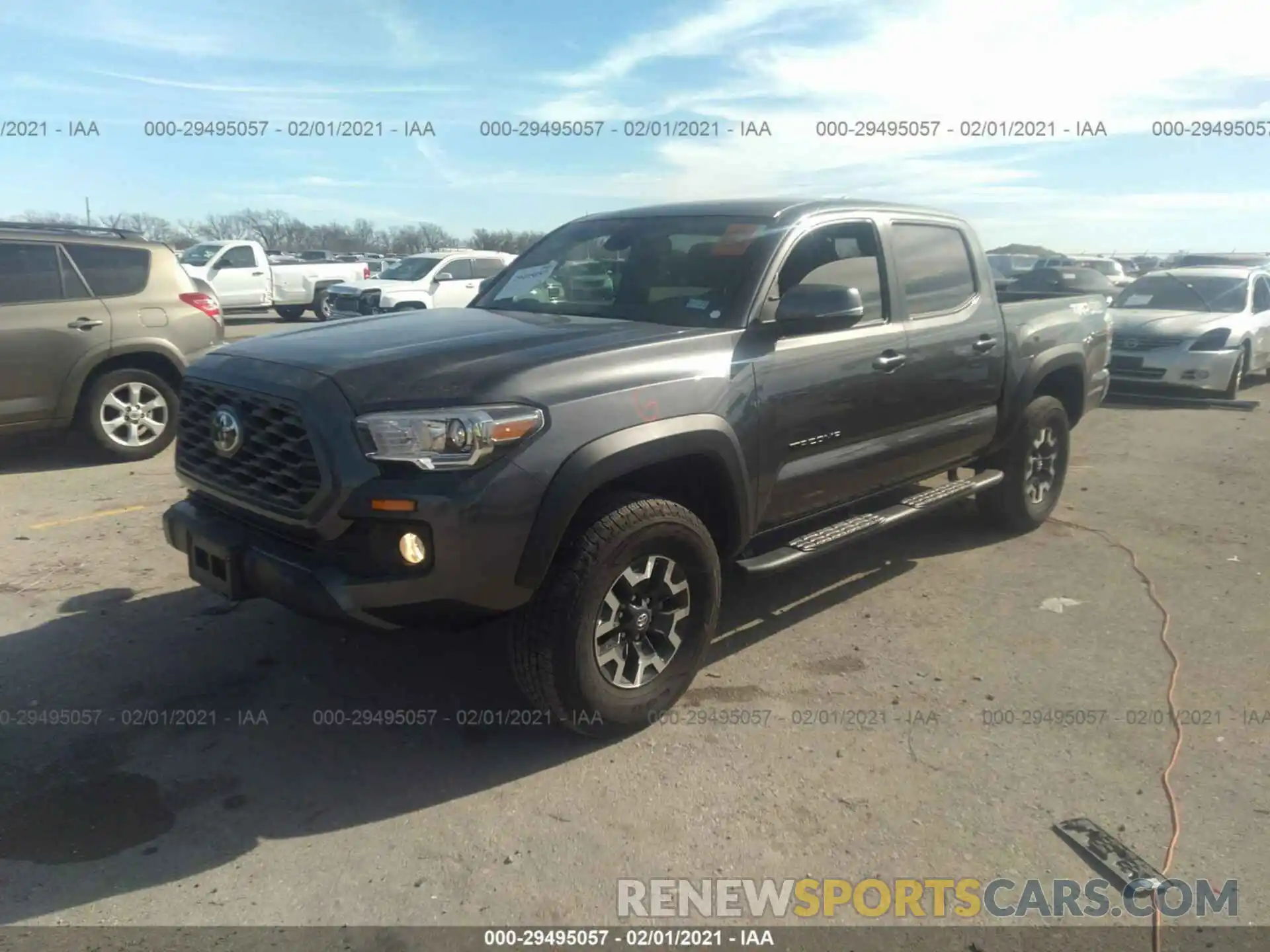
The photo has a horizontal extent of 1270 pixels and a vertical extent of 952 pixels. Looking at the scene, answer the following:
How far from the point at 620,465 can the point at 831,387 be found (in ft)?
4.35

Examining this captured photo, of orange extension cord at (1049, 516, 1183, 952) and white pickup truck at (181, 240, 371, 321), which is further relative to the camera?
white pickup truck at (181, 240, 371, 321)

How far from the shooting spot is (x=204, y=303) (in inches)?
326

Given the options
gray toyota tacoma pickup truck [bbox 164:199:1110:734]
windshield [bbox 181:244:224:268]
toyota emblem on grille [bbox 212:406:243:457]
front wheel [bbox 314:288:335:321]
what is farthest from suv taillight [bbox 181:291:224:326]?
windshield [bbox 181:244:224:268]

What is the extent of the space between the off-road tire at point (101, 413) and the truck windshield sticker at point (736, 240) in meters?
4.91

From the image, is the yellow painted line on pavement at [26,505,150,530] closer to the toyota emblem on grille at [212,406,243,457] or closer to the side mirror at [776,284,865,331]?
the toyota emblem on grille at [212,406,243,457]

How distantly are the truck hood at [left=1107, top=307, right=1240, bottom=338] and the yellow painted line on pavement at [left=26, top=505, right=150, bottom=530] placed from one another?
10821mm

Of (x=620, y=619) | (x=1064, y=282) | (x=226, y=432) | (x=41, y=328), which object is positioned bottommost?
(x=620, y=619)

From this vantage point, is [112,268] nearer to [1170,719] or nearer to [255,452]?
[255,452]

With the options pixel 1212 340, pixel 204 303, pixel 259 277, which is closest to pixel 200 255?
pixel 259 277

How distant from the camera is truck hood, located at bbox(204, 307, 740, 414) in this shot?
126 inches

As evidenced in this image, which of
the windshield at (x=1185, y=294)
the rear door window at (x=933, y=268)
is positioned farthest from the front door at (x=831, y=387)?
the windshield at (x=1185, y=294)

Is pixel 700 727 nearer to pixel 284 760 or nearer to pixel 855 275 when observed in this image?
pixel 284 760

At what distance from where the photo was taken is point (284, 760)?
3.50 m

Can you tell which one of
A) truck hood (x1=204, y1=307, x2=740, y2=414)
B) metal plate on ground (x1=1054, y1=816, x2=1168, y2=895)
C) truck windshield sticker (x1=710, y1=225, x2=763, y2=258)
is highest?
truck windshield sticker (x1=710, y1=225, x2=763, y2=258)
